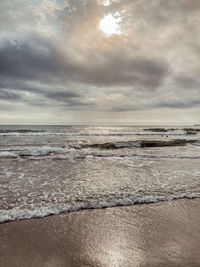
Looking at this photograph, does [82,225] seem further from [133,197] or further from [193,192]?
[193,192]

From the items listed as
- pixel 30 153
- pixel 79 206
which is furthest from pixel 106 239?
pixel 30 153

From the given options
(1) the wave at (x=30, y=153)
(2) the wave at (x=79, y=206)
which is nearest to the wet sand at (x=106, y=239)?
(2) the wave at (x=79, y=206)

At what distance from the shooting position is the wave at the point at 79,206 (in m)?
3.70

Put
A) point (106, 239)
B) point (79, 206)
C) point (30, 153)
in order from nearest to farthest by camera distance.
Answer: point (106, 239), point (79, 206), point (30, 153)

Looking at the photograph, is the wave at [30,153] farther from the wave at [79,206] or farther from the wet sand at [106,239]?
the wet sand at [106,239]

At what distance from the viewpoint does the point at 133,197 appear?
465 centimetres

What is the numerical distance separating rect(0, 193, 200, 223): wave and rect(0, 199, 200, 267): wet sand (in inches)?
7.8

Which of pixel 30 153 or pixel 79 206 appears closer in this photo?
pixel 79 206

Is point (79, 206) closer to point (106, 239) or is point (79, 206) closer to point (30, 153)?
point (106, 239)

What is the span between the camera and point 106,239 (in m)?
2.93

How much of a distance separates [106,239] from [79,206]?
4.55ft

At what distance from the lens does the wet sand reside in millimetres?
2445

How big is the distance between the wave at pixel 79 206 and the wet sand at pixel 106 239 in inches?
7.8

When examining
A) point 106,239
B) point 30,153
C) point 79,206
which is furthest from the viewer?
point 30,153
